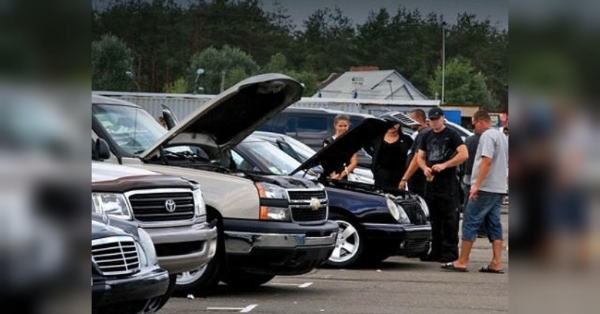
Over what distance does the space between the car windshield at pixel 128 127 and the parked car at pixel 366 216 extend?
143 cm

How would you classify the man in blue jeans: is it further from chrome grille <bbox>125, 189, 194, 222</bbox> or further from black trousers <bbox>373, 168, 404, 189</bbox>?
chrome grille <bbox>125, 189, 194, 222</bbox>

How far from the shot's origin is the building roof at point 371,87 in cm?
2727

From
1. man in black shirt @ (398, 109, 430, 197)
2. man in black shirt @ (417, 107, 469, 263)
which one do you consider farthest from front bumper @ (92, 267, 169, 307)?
man in black shirt @ (398, 109, 430, 197)

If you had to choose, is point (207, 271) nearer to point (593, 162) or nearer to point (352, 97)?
point (593, 162)

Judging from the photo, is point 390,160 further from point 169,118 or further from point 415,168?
point 169,118

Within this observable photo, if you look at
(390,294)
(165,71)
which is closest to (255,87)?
(390,294)

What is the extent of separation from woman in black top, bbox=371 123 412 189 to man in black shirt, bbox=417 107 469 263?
796 millimetres

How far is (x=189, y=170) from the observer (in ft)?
28.5

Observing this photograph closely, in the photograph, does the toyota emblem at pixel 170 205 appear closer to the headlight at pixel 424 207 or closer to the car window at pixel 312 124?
the headlight at pixel 424 207

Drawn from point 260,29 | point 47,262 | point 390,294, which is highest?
point 260,29

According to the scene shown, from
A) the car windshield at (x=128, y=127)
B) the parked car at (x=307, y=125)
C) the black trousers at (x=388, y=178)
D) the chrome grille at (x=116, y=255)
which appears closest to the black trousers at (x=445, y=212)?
the black trousers at (x=388, y=178)

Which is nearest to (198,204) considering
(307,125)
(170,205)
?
(170,205)

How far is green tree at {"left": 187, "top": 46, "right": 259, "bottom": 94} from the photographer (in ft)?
51.4

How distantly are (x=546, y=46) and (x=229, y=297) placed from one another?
6.74 m
